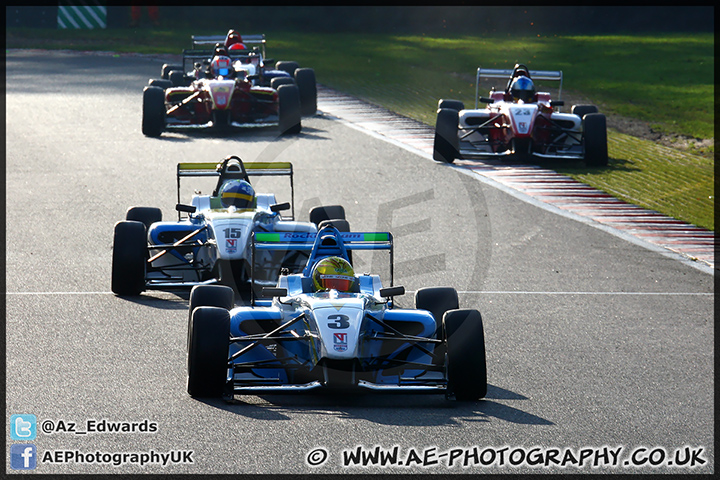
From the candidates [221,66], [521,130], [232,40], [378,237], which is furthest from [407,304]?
[232,40]

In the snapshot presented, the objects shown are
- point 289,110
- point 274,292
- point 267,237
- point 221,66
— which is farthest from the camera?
point 221,66

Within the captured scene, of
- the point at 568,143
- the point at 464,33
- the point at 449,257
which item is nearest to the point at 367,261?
the point at 449,257

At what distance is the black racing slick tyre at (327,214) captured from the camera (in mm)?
11242

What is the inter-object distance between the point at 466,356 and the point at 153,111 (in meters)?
13.9

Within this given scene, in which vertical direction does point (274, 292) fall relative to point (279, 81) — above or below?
below

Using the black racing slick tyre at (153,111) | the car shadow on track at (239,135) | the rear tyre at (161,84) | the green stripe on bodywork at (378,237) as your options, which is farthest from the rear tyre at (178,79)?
the green stripe on bodywork at (378,237)

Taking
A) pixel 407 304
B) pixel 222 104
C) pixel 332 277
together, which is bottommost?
pixel 407 304

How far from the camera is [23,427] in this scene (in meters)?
6.73

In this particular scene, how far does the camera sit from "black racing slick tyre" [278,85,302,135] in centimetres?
2019

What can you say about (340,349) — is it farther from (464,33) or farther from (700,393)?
(464,33)

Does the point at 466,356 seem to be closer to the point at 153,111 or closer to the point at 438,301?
the point at 438,301

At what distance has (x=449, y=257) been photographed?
1227 cm

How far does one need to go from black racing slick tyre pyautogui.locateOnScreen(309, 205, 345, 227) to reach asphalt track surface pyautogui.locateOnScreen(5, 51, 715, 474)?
100 cm

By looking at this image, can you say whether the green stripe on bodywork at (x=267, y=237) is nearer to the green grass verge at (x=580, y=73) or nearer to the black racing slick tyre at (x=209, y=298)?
the black racing slick tyre at (x=209, y=298)
